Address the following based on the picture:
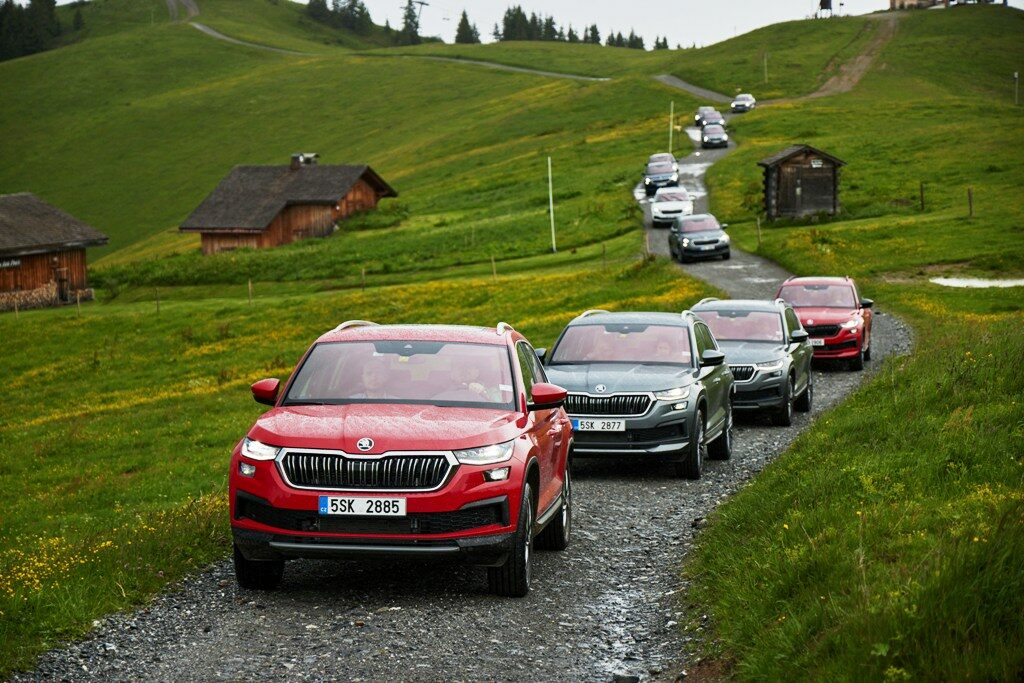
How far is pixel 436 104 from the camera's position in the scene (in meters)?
155

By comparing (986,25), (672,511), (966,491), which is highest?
(986,25)

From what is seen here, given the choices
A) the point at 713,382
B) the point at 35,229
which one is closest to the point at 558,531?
the point at 713,382

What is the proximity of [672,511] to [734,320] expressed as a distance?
27.7 ft

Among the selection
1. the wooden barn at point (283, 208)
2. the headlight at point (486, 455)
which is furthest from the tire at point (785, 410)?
the wooden barn at point (283, 208)

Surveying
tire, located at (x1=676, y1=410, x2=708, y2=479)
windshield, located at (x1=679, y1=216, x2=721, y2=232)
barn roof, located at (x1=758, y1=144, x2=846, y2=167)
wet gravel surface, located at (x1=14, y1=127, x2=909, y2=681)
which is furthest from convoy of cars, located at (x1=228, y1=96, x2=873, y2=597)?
barn roof, located at (x1=758, y1=144, x2=846, y2=167)

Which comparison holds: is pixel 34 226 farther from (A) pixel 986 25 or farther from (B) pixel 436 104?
(A) pixel 986 25

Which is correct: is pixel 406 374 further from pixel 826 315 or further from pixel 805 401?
pixel 826 315

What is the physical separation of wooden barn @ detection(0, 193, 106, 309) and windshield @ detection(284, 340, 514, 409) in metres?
A: 62.1

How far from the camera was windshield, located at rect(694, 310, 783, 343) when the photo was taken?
768 inches

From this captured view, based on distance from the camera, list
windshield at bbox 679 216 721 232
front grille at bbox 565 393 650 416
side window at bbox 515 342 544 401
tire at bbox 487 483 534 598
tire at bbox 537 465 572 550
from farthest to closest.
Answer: windshield at bbox 679 216 721 232 < front grille at bbox 565 393 650 416 < tire at bbox 537 465 572 550 < side window at bbox 515 342 544 401 < tire at bbox 487 483 534 598

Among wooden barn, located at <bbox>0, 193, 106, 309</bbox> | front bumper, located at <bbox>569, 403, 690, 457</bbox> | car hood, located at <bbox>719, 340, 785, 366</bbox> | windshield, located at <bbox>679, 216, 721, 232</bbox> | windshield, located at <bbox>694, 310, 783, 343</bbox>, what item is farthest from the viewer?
wooden barn, located at <bbox>0, 193, 106, 309</bbox>

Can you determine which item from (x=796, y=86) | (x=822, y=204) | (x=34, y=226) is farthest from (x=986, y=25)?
(x=34, y=226)

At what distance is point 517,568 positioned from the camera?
848 cm

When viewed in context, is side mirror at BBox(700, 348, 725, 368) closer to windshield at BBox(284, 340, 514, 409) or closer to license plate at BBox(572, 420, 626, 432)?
license plate at BBox(572, 420, 626, 432)
